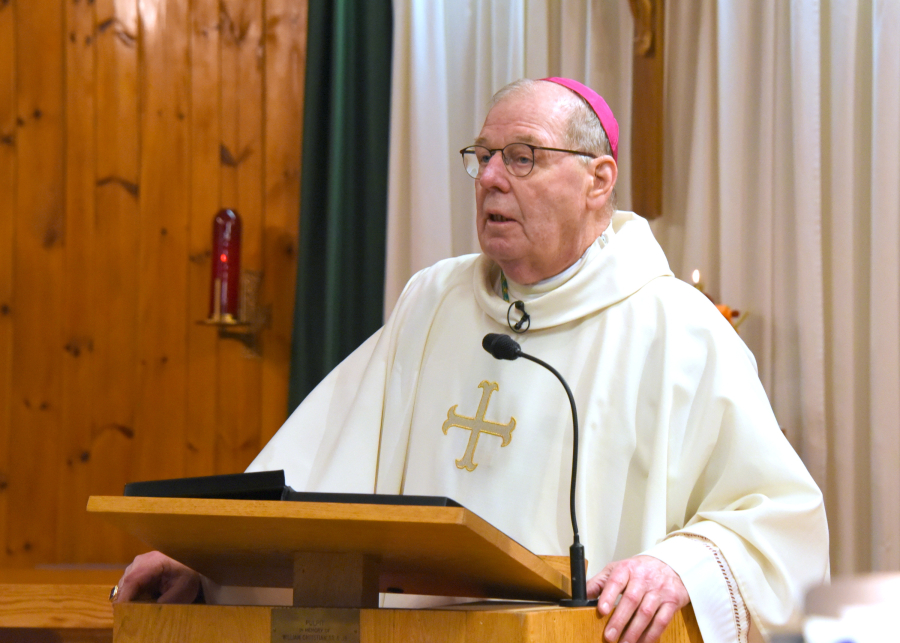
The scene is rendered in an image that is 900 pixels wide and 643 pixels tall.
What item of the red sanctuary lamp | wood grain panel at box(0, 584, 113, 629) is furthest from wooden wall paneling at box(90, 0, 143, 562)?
wood grain panel at box(0, 584, 113, 629)

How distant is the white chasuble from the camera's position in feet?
5.91

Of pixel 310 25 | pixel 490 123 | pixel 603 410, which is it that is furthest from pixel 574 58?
pixel 603 410

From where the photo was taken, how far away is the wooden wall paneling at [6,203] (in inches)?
150

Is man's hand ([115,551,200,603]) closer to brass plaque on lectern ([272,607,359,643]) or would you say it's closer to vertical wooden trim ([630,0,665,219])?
brass plaque on lectern ([272,607,359,643])

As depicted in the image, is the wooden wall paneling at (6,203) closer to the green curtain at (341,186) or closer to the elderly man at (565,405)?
the green curtain at (341,186)

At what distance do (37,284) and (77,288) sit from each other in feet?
0.55

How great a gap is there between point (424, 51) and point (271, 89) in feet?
2.26

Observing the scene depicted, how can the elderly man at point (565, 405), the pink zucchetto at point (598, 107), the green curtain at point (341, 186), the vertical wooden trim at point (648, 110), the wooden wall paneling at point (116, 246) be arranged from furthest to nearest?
the wooden wall paneling at point (116, 246) → the green curtain at point (341, 186) → the vertical wooden trim at point (648, 110) → the pink zucchetto at point (598, 107) → the elderly man at point (565, 405)

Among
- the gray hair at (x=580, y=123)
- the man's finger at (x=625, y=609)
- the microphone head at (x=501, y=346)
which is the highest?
the gray hair at (x=580, y=123)

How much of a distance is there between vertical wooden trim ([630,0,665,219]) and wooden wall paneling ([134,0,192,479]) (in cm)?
186

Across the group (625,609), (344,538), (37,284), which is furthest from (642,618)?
(37,284)

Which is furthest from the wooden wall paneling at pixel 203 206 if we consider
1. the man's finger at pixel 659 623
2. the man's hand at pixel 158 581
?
the man's finger at pixel 659 623

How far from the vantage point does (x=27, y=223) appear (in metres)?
3.86

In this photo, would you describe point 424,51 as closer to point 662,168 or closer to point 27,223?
point 662,168
